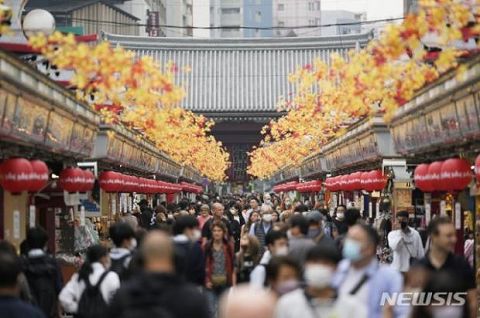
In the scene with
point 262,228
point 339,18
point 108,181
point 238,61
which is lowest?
point 262,228

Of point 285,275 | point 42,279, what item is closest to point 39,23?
point 42,279

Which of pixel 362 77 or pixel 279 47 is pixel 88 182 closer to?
pixel 362 77

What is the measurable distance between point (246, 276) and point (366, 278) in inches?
195

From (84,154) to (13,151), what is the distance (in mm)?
4951

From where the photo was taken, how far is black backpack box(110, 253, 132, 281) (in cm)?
1277

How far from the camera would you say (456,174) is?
15984mm

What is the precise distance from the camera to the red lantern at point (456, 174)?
52.3 feet

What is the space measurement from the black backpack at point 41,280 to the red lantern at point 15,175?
1708mm

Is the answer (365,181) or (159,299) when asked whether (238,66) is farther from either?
(159,299)

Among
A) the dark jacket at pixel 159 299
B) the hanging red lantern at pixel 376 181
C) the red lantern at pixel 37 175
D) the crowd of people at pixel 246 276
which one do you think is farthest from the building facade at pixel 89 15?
the dark jacket at pixel 159 299

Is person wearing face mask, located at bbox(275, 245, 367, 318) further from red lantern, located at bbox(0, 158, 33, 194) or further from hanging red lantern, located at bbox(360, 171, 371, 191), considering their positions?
hanging red lantern, located at bbox(360, 171, 371, 191)

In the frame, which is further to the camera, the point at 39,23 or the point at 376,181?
the point at 376,181

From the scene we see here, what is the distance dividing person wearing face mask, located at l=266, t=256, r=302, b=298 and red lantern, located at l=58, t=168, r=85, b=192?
393 inches

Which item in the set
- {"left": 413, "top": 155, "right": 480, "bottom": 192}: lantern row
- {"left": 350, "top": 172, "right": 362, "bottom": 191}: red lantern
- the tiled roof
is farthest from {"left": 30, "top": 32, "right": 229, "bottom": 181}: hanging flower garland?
the tiled roof
